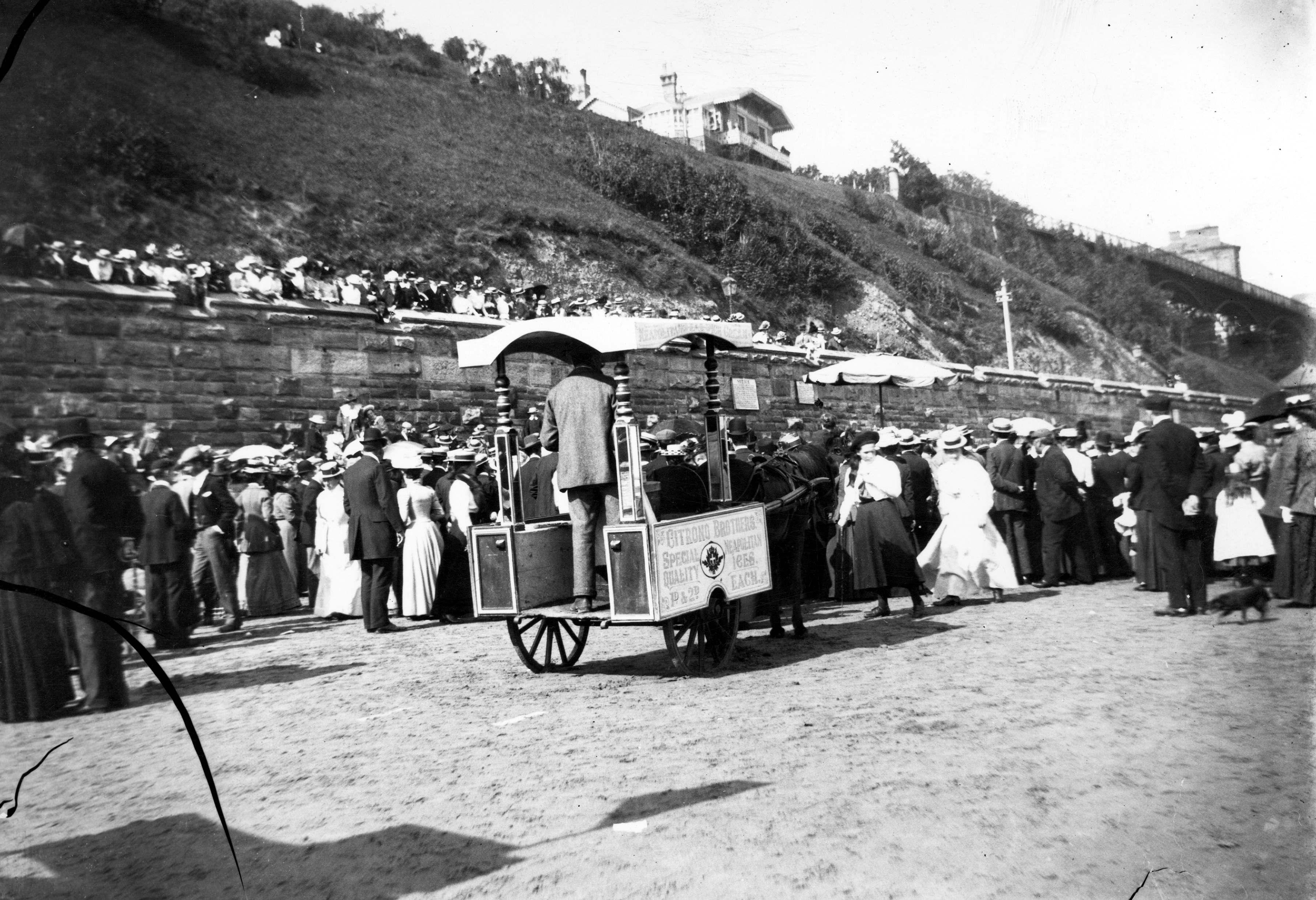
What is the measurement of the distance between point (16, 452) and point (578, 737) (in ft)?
11.9

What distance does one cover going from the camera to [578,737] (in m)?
5.72

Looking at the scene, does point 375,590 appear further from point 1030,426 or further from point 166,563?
point 1030,426

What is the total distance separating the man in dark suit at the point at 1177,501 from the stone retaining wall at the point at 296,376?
432 centimetres

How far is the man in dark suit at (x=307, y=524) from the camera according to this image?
1288 centimetres

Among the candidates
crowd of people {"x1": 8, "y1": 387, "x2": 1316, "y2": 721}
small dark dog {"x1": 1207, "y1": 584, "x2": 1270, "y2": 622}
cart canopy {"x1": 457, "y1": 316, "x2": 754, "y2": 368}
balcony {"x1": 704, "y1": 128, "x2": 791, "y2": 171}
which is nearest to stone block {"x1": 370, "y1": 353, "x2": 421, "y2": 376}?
crowd of people {"x1": 8, "y1": 387, "x2": 1316, "y2": 721}

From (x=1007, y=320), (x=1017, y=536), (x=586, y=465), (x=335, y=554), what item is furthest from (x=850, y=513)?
(x=1007, y=320)

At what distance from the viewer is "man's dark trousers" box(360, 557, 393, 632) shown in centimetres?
1056

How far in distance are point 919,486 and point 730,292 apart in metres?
13.9

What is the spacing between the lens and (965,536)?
420 inches

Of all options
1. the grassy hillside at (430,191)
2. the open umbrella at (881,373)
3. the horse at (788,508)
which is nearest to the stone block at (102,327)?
the grassy hillside at (430,191)

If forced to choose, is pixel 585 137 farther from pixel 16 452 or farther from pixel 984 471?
pixel 16 452

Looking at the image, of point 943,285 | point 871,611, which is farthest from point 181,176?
point 943,285

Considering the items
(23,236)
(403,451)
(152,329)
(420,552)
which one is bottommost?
(420,552)

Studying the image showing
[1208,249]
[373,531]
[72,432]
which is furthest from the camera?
[373,531]
